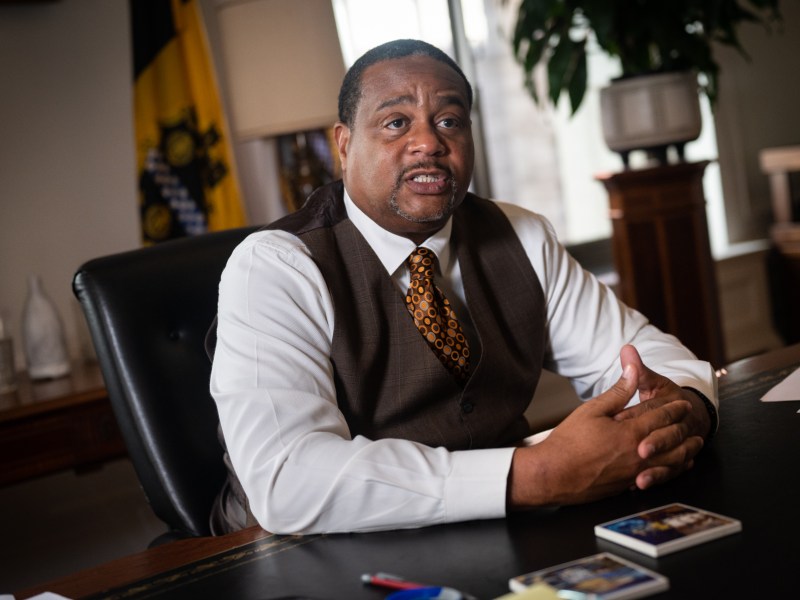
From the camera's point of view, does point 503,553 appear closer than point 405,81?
Yes

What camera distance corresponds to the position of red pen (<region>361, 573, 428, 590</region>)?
3.10 feet

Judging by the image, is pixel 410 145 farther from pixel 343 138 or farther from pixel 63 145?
pixel 63 145

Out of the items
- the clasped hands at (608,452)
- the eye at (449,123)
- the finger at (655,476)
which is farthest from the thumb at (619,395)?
the eye at (449,123)

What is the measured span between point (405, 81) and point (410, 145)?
11 centimetres

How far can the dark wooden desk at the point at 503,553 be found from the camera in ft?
3.04

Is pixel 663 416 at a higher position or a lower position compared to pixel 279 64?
lower

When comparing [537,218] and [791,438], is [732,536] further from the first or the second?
[537,218]

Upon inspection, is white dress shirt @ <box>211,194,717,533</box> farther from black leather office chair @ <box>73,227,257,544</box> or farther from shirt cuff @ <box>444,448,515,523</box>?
black leather office chair @ <box>73,227,257,544</box>

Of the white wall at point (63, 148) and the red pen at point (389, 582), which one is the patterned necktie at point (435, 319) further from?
the white wall at point (63, 148)

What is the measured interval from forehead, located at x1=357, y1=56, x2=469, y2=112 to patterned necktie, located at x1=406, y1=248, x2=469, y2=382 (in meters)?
0.27

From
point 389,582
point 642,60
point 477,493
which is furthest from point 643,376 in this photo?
point 642,60

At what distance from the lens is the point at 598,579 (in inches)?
35.8

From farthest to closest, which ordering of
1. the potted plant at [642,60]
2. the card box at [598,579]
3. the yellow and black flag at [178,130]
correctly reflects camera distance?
1. the potted plant at [642,60]
2. the yellow and black flag at [178,130]
3. the card box at [598,579]

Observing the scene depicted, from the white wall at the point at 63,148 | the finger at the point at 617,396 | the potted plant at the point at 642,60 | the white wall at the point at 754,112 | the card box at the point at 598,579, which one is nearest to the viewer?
the card box at the point at 598,579
